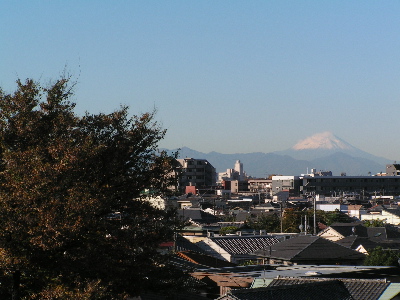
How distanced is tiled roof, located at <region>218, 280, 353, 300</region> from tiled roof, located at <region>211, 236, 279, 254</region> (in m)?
19.5

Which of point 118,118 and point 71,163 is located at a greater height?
point 118,118

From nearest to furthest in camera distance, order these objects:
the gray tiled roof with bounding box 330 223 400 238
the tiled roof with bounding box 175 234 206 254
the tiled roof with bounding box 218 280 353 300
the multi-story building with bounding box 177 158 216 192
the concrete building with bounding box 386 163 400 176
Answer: the tiled roof with bounding box 218 280 353 300 < the tiled roof with bounding box 175 234 206 254 < the gray tiled roof with bounding box 330 223 400 238 < the multi-story building with bounding box 177 158 216 192 < the concrete building with bounding box 386 163 400 176

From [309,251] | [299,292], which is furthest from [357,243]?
[299,292]

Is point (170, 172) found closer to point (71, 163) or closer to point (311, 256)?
point (71, 163)

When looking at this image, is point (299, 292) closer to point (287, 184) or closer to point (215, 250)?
point (215, 250)

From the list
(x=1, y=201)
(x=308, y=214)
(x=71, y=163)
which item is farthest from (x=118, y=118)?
(x=308, y=214)

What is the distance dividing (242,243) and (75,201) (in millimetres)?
27214

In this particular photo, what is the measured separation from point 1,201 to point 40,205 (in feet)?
2.31

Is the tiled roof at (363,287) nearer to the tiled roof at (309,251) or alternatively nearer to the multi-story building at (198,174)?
the tiled roof at (309,251)

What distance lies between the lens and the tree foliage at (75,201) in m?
13.9

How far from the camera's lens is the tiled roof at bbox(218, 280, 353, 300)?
55.9 ft

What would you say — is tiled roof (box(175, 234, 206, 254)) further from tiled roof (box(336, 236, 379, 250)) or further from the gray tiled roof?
the gray tiled roof

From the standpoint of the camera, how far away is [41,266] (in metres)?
14.5

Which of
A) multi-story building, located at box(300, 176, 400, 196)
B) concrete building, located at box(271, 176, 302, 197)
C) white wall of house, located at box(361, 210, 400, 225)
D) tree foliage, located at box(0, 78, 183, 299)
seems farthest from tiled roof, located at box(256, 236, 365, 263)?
multi-story building, located at box(300, 176, 400, 196)
